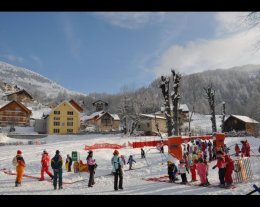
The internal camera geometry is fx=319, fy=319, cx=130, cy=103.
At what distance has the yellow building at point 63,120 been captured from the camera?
70000 mm

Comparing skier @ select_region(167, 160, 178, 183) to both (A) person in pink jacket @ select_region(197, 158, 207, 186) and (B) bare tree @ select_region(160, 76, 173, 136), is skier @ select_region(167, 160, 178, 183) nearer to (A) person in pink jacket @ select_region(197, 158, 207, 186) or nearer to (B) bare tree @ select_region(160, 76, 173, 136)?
(A) person in pink jacket @ select_region(197, 158, 207, 186)

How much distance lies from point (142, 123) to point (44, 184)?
59299 millimetres

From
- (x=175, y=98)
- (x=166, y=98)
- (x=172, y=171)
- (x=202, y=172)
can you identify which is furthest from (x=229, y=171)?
(x=175, y=98)

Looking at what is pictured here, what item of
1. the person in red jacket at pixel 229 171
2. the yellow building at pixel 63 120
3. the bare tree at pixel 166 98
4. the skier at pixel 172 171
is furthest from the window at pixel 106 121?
the person in red jacket at pixel 229 171

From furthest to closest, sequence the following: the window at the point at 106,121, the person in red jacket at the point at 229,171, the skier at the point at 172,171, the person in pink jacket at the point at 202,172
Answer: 1. the window at the point at 106,121
2. the skier at the point at 172,171
3. the person in pink jacket at the point at 202,172
4. the person in red jacket at the point at 229,171

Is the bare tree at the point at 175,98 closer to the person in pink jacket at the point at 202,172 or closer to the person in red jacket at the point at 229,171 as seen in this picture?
the person in pink jacket at the point at 202,172

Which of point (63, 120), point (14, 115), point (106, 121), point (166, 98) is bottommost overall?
point (166, 98)

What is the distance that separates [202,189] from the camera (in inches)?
492

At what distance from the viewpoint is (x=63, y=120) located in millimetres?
70750

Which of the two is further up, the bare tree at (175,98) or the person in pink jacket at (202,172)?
the bare tree at (175,98)

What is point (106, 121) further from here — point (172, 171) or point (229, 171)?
point (229, 171)
